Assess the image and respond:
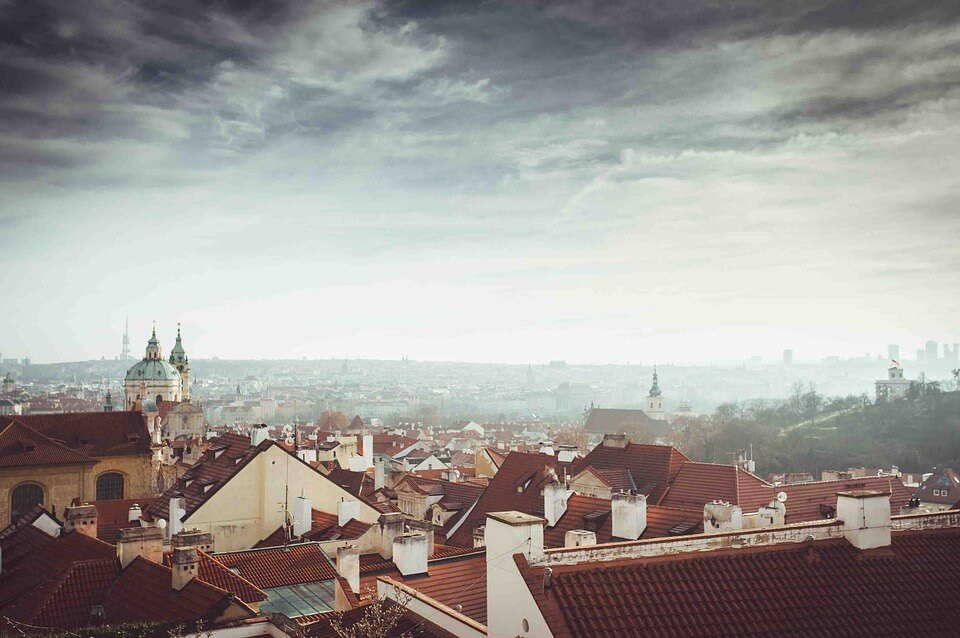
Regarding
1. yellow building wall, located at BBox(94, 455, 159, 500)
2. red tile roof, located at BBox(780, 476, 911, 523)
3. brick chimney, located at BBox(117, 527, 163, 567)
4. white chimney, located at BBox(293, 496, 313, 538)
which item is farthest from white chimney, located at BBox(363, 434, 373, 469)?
brick chimney, located at BBox(117, 527, 163, 567)

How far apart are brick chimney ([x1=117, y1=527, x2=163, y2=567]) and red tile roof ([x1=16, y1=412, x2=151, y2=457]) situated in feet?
114

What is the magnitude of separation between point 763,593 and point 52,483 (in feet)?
152

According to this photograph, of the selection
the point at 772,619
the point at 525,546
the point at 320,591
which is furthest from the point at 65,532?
the point at 772,619

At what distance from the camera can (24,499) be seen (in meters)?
49.1

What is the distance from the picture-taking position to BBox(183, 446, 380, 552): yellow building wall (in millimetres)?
33000

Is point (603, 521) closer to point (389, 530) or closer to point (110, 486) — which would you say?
point (389, 530)

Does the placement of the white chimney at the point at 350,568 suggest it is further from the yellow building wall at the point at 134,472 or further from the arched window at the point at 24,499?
the yellow building wall at the point at 134,472

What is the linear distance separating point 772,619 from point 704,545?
1.55 m

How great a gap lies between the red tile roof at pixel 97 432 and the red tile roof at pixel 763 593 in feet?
158

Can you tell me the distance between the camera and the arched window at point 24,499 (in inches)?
1914

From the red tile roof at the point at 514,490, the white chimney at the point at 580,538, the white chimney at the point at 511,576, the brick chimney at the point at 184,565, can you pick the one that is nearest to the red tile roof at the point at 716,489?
the red tile roof at the point at 514,490

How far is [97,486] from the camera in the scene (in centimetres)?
5331

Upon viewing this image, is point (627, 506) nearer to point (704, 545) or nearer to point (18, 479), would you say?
point (704, 545)

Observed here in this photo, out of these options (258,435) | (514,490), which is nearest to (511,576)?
(514,490)
